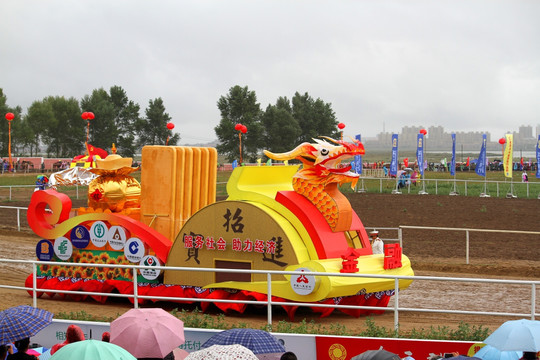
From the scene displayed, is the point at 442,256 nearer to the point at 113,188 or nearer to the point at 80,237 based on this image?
the point at 113,188

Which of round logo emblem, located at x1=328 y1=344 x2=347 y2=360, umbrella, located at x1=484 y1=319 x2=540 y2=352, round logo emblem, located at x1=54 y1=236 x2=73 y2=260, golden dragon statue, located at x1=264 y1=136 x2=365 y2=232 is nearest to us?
umbrella, located at x1=484 y1=319 x2=540 y2=352

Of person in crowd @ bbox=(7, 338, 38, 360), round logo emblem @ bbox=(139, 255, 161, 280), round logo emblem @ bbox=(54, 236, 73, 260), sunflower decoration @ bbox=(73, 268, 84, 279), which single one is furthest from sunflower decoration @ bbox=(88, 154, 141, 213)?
person in crowd @ bbox=(7, 338, 38, 360)

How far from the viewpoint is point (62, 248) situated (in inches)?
616

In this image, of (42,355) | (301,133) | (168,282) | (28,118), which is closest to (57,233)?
(168,282)

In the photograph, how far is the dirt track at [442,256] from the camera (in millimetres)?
14109

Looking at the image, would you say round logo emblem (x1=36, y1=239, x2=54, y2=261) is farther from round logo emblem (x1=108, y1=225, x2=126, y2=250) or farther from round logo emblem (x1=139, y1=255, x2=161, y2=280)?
round logo emblem (x1=139, y1=255, x2=161, y2=280)

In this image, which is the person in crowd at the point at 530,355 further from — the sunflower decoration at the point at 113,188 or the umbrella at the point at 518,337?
the sunflower decoration at the point at 113,188

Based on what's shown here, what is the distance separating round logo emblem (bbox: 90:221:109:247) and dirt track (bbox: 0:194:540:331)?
1.21 m

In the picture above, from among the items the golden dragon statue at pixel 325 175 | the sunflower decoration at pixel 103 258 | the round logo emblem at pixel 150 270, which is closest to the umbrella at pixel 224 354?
the golden dragon statue at pixel 325 175

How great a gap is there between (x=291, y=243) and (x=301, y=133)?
2002 inches

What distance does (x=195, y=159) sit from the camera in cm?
1566

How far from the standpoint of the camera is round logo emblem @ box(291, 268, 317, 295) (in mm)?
12578

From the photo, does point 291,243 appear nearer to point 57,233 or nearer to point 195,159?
point 195,159

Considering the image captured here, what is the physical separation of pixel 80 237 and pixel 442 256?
37.1ft
